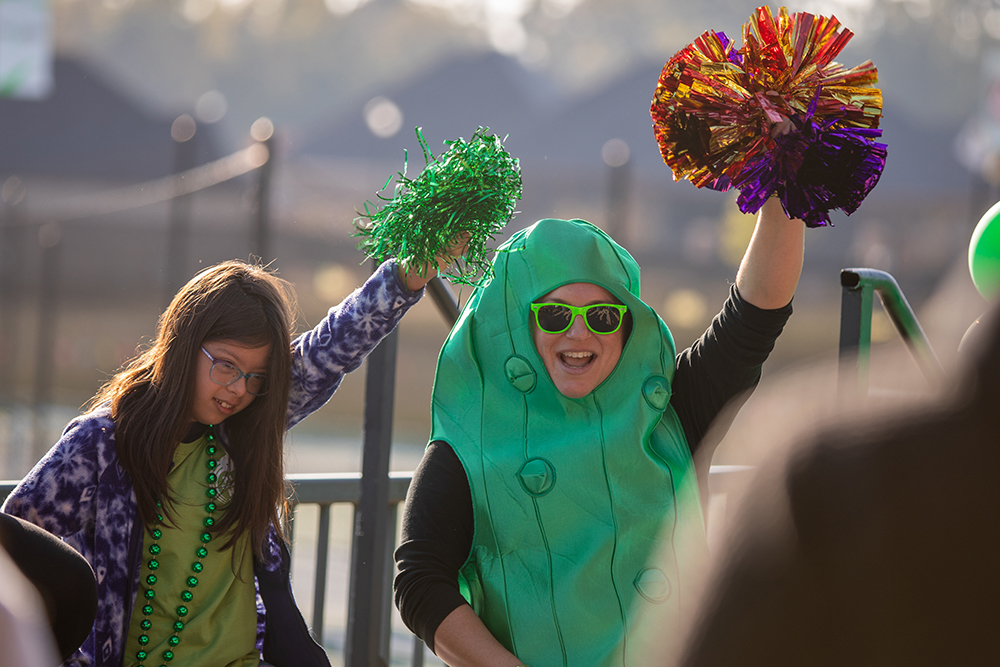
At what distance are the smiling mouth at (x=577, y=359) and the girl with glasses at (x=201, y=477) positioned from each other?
1.04ft

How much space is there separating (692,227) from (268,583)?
2019cm

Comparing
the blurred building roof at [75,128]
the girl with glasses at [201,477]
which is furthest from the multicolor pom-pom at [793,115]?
the blurred building roof at [75,128]

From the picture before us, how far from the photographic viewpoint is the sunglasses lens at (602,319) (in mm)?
1821

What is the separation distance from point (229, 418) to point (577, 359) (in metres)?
0.67

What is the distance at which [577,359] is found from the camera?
6.07ft

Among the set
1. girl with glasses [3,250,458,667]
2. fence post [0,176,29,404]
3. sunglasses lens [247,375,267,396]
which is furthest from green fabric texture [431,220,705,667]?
fence post [0,176,29,404]

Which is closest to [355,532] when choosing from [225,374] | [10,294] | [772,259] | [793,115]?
[225,374]

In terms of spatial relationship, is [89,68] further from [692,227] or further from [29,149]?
[692,227]

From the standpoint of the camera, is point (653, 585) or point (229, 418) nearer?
point (653, 585)

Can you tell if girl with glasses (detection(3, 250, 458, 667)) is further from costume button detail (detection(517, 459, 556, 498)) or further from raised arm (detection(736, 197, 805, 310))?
raised arm (detection(736, 197, 805, 310))

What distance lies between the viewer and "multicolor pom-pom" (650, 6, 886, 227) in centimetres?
155

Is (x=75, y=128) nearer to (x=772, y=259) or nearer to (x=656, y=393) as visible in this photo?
(x=656, y=393)

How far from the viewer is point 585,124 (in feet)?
92.3

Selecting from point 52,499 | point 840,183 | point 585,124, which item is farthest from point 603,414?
point 585,124
